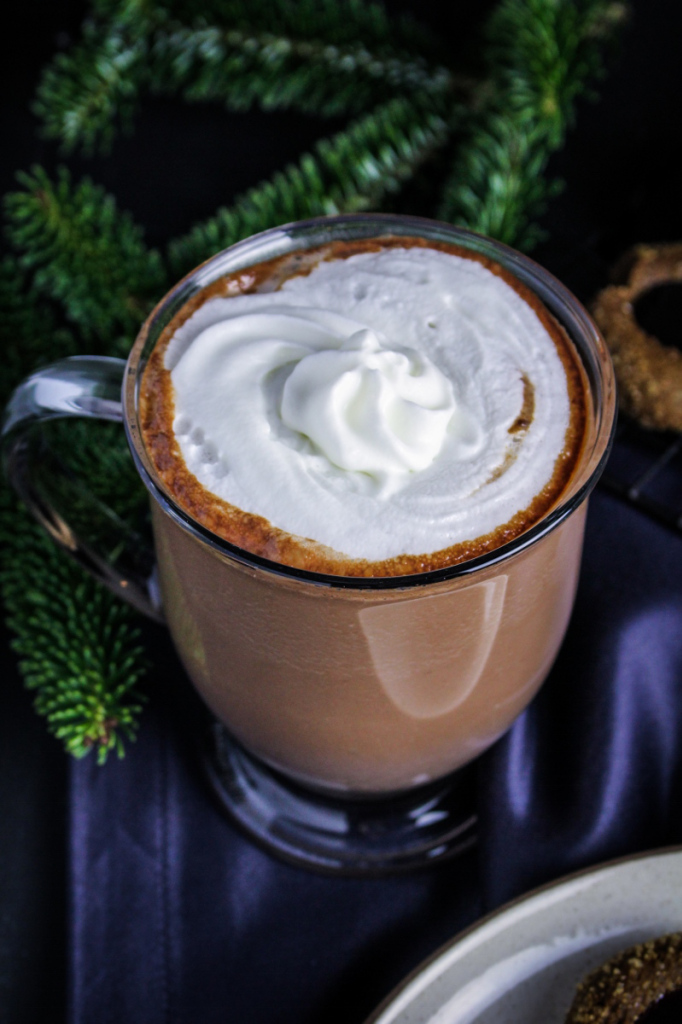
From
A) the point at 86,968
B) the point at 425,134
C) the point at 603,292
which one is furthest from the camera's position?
the point at 425,134

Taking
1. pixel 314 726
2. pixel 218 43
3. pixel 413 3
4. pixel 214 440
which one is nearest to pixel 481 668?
pixel 314 726

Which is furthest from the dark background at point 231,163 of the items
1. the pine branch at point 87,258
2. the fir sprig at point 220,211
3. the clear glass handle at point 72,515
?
the pine branch at point 87,258

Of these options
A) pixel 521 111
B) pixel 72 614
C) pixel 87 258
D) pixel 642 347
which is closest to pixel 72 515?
pixel 72 614

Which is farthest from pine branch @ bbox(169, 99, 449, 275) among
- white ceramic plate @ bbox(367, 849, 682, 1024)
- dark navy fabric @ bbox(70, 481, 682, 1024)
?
white ceramic plate @ bbox(367, 849, 682, 1024)

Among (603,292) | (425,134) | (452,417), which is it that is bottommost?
(603,292)

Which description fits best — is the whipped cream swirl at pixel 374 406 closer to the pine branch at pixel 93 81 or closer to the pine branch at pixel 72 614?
the pine branch at pixel 72 614

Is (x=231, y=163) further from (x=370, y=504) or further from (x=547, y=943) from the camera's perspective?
(x=547, y=943)

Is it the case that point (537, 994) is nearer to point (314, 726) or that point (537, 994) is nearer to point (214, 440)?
point (314, 726)
